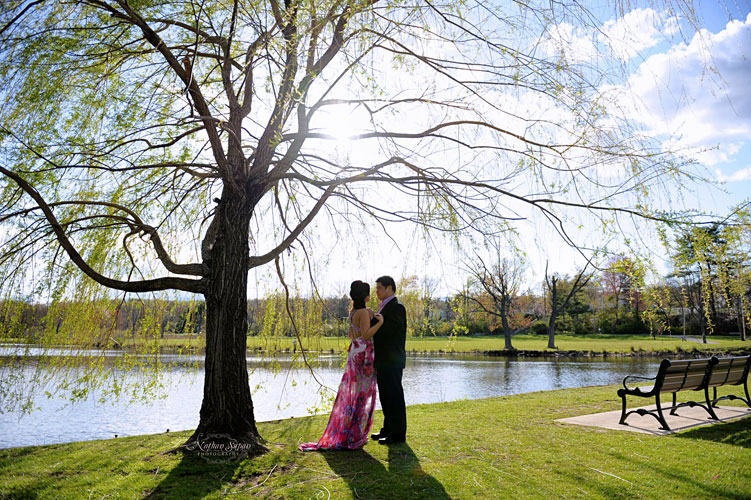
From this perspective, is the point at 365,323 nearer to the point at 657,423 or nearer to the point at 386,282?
the point at 386,282

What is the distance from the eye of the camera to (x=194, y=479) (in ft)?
12.6

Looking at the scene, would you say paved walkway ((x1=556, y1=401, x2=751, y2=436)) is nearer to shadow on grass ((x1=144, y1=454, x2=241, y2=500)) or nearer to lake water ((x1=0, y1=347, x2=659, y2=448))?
lake water ((x1=0, y1=347, x2=659, y2=448))

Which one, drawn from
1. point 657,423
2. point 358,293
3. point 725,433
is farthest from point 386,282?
point 725,433

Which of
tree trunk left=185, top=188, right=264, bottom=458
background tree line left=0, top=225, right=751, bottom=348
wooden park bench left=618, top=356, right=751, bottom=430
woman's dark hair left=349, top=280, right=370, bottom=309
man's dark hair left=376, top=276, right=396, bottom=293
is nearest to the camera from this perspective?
background tree line left=0, top=225, right=751, bottom=348

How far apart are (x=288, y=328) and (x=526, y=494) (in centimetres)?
424

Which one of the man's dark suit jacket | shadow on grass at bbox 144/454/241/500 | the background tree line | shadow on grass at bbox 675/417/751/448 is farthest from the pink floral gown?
shadow on grass at bbox 675/417/751/448

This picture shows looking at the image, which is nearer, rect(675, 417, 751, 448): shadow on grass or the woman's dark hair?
rect(675, 417, 751, 448): shadow on grass

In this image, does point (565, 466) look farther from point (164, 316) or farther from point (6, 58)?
point (6, 58)

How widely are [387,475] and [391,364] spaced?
1.21m

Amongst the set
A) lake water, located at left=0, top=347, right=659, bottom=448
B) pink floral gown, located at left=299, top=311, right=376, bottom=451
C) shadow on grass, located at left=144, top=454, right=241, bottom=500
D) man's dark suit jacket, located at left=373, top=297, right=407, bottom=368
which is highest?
man's dark suit jacket, located at left=373, top=297, right=407, bottom=368

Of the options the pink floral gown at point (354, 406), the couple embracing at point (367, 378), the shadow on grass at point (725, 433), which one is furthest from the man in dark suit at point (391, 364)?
the shadow on grass at point (725, 433)

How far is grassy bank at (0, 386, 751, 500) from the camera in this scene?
11.5 ft

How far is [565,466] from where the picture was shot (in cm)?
402

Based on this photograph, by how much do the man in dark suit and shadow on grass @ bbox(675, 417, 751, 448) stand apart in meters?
2.89
